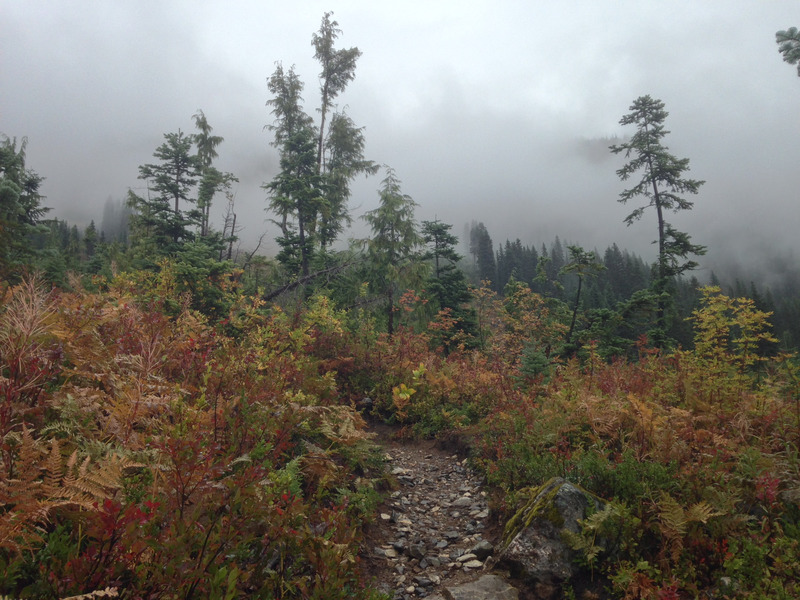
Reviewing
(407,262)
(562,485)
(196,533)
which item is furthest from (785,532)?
(407,262)

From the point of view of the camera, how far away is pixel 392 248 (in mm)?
16328

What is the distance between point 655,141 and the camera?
23250 millimetres

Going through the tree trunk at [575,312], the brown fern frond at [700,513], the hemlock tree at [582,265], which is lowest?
the brown fern frond at [700,513]

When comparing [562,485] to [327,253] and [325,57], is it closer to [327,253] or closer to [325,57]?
[327,253]

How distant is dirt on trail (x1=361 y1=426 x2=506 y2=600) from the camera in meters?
3.98

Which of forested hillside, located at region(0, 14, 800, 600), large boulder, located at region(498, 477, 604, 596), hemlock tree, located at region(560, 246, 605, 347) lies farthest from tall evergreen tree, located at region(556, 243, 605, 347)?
large boulder, located at region(498, 477, 604, 596)

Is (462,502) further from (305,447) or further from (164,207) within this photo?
(164,207)

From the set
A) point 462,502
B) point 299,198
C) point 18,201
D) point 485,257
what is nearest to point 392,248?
point 299,198

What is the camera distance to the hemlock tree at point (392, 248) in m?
16.1

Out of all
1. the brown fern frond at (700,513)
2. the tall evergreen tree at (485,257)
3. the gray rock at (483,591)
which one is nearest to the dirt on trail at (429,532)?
the gray rock at (483,591)

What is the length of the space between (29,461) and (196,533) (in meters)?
1.06

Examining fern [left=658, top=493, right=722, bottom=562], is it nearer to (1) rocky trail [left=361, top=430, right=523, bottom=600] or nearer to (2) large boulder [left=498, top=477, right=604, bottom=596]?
(2) large boulder [left=498, top=477, right=604, bottom=596]

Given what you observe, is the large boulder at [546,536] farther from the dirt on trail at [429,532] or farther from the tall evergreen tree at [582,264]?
the tall evergreen tree at [582,264]

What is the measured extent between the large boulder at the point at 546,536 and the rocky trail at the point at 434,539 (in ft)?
0.76
